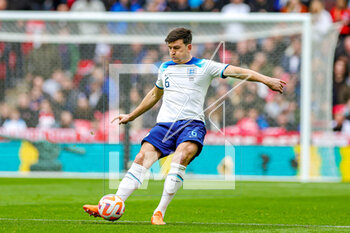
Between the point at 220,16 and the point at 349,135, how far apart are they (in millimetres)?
4146

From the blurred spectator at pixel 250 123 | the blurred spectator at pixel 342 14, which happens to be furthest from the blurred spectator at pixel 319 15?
the blurred spectator at pixel 250 123

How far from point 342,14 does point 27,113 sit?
8627 mm

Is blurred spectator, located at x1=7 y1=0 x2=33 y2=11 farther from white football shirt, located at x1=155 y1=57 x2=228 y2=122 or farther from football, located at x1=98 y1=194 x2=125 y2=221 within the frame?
football, located at x1=98 y1=194 x2=125 y2=221

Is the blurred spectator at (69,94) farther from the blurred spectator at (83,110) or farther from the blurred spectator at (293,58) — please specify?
the blurred spectator at (293,58)

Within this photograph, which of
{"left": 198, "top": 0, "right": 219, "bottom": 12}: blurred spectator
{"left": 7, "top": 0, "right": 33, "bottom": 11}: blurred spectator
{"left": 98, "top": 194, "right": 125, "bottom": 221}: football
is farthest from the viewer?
{"left": 7, "top": 0, "right": 33, "bottom": 11}: blurred spectator

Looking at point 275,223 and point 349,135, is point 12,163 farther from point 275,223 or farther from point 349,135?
point 275,223

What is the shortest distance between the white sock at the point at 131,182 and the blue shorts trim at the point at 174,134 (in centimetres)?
33

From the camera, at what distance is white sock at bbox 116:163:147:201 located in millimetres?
7875

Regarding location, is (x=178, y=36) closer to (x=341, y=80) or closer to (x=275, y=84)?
(x=275, y=84)

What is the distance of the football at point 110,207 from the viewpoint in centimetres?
759

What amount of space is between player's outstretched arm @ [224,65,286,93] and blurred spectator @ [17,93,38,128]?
10.7 meters

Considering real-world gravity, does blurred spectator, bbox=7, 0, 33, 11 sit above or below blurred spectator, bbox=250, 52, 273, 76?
above

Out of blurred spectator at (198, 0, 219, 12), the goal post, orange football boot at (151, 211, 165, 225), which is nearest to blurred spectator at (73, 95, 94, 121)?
the goal post

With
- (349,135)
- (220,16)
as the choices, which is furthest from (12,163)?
(349,135)
